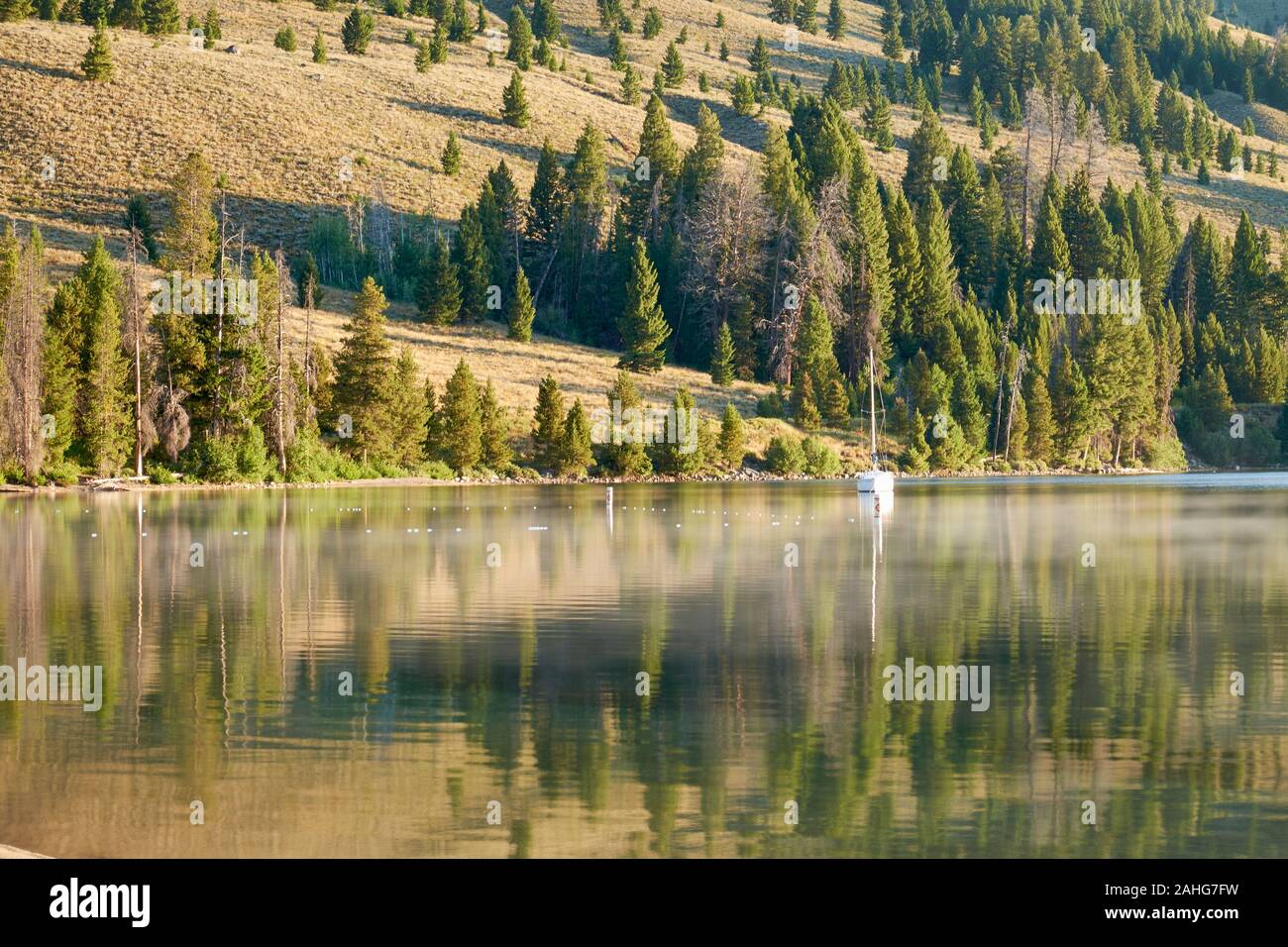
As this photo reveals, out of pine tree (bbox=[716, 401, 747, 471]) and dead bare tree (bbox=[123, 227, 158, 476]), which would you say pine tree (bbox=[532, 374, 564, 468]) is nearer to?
pine tree (bbox=[716, 401, 747, 471])

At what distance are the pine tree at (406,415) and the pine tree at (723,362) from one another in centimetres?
2945

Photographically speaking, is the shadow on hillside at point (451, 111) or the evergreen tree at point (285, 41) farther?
the evergreen tree at point (285, 41)

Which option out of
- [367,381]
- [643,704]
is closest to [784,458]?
[367,381]

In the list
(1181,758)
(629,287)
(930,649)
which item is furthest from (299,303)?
(1181,758)

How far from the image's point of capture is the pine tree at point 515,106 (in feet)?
518

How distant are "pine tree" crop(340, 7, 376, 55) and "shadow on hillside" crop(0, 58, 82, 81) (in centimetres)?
3568

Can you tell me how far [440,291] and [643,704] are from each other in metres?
95.9

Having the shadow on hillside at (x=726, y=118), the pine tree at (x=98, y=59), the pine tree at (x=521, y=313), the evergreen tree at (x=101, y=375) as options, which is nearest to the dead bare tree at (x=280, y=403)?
the evergreen tree at (x=101, y=375)

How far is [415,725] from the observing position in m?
15.6

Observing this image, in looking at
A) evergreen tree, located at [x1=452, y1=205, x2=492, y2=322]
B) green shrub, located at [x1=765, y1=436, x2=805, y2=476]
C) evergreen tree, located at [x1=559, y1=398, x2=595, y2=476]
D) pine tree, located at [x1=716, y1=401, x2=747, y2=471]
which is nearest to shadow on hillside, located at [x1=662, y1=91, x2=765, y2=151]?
evergreen tree, located at [x1=452, y1=205, x2=492, y2=322]

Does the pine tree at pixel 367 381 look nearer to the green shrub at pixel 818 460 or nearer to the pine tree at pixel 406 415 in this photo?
the pine tree at pixel 406 415

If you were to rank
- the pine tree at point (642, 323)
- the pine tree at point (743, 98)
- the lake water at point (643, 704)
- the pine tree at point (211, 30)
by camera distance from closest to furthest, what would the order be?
the lake water at point (643, 704), the pine tree at point (642, 323), the pine tree at point (211, 30), the pine tree at point (743, 98)

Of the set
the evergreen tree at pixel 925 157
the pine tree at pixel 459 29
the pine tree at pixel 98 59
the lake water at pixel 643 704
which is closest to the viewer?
the lake water at pixel 643 704
